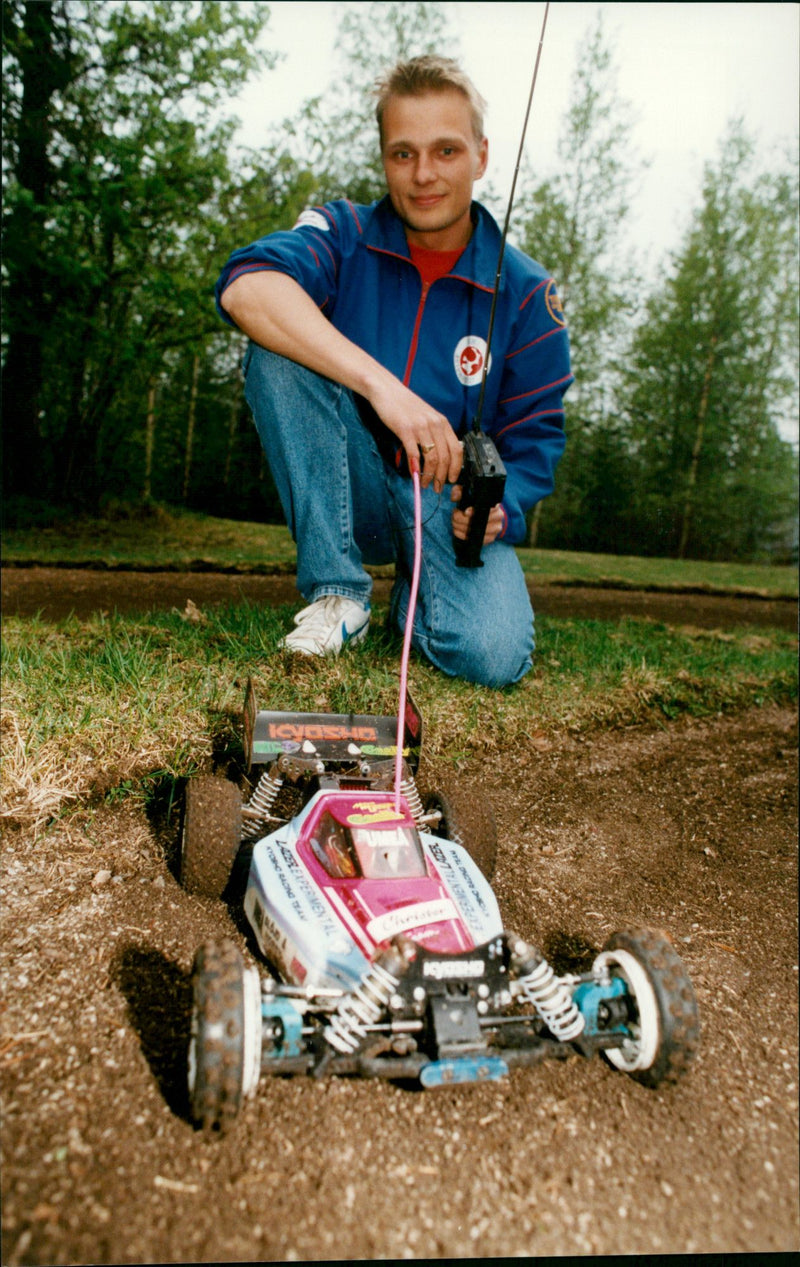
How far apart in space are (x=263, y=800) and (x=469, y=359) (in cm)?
206

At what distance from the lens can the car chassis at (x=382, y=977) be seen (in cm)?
138

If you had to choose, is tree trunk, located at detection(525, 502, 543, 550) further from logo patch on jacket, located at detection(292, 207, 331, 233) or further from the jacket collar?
logo patch on jacket, located at detection(292, 207, 331, 233)

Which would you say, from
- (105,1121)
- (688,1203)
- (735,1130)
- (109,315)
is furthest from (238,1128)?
(109,315)

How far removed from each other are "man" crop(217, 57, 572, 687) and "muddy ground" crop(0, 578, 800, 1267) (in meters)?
1.34

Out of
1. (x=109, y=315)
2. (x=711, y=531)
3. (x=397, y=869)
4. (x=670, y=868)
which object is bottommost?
(x=670, y=868)

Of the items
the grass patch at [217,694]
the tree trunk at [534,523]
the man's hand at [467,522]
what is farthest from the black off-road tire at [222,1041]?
the tree trunk at [534,523]

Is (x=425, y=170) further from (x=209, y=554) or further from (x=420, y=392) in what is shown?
(x=209, y=554)

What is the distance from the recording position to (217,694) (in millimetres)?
2855

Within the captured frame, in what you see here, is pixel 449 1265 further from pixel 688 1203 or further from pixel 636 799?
pixel 636 799

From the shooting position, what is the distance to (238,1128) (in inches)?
54.4

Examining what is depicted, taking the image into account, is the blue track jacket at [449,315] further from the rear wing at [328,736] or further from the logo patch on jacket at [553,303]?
the rear wing at [328,736]

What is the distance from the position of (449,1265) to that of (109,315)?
384 inches

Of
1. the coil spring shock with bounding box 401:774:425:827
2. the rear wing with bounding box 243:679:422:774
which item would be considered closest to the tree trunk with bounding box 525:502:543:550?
the rear wing with bounding box 243:679:422:774

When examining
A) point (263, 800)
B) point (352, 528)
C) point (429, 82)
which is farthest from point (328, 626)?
point (429, 82)
